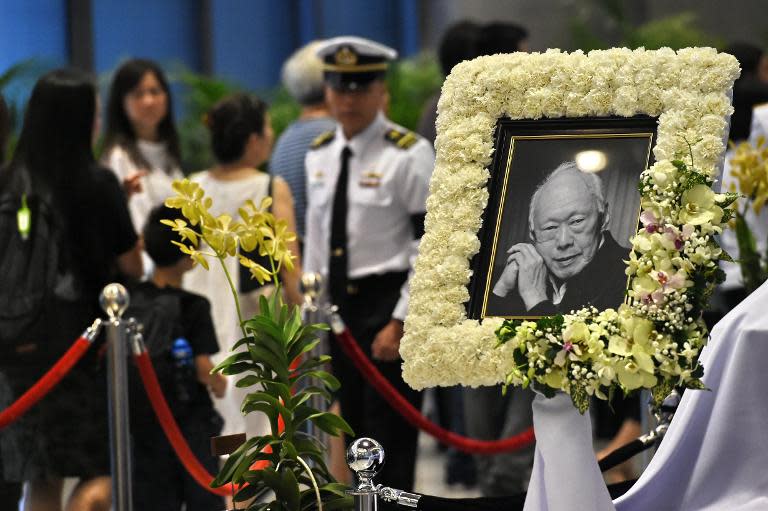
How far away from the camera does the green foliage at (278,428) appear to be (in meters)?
2.92

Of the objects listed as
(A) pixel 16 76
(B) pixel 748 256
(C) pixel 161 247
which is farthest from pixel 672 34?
(C) pixel 161 247

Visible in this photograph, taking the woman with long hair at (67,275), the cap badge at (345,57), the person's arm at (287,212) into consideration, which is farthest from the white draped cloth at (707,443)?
the cap badge at (345,57)

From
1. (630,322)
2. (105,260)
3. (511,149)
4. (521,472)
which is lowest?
(521,472)

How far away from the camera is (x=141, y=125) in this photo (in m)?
6.25

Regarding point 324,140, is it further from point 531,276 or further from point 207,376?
point 531,276

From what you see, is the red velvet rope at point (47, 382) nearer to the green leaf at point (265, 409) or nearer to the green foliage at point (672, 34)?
the green leaf at point (265, 409)

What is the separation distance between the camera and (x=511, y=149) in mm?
3066

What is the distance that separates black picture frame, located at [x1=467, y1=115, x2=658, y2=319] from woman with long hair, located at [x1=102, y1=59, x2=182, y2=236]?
Result: 330cm

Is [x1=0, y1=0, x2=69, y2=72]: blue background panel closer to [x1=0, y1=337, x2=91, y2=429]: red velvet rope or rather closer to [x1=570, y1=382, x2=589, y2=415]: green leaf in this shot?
[x1=0, y1=337, x2=91, y2=429]: red velvet rope

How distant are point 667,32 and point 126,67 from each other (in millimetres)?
6964

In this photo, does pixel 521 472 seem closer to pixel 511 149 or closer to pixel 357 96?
pixel 357 96

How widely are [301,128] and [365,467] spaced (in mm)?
3828

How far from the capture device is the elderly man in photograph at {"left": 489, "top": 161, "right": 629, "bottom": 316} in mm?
2879

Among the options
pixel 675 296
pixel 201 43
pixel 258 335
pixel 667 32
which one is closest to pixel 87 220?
pixel 258 335
